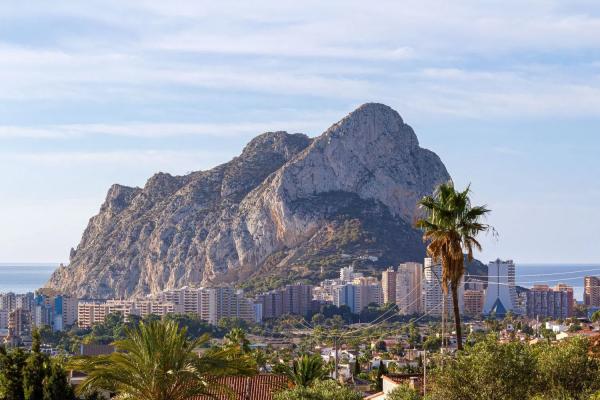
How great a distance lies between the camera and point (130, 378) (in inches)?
1026

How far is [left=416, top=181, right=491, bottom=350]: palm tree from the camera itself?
93.4ft

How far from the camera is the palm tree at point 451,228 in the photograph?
93.4ft

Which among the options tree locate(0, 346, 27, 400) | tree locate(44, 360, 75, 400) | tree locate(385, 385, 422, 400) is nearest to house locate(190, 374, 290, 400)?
tree locate(44, 360, 75, 400)

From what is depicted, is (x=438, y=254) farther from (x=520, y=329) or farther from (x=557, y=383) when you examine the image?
(x=520, y=329)

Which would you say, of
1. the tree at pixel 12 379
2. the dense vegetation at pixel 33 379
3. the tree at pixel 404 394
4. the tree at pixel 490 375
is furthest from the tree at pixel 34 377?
the tree at pixel 490 375

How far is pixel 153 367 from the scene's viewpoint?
25.8 metres

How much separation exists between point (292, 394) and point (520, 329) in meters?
118

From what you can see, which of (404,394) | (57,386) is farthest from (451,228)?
(57,386)

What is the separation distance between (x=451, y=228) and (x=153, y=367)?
785 cm

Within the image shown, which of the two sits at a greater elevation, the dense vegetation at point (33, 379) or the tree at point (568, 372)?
the tree at point (568, 372)

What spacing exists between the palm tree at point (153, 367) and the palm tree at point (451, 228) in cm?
576

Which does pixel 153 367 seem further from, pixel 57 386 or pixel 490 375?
pixel 57 386

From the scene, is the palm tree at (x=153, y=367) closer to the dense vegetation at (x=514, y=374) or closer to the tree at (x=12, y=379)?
the dense vegetation at (x=514, y=374)

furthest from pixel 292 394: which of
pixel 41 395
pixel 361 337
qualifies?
pixel 361 337
